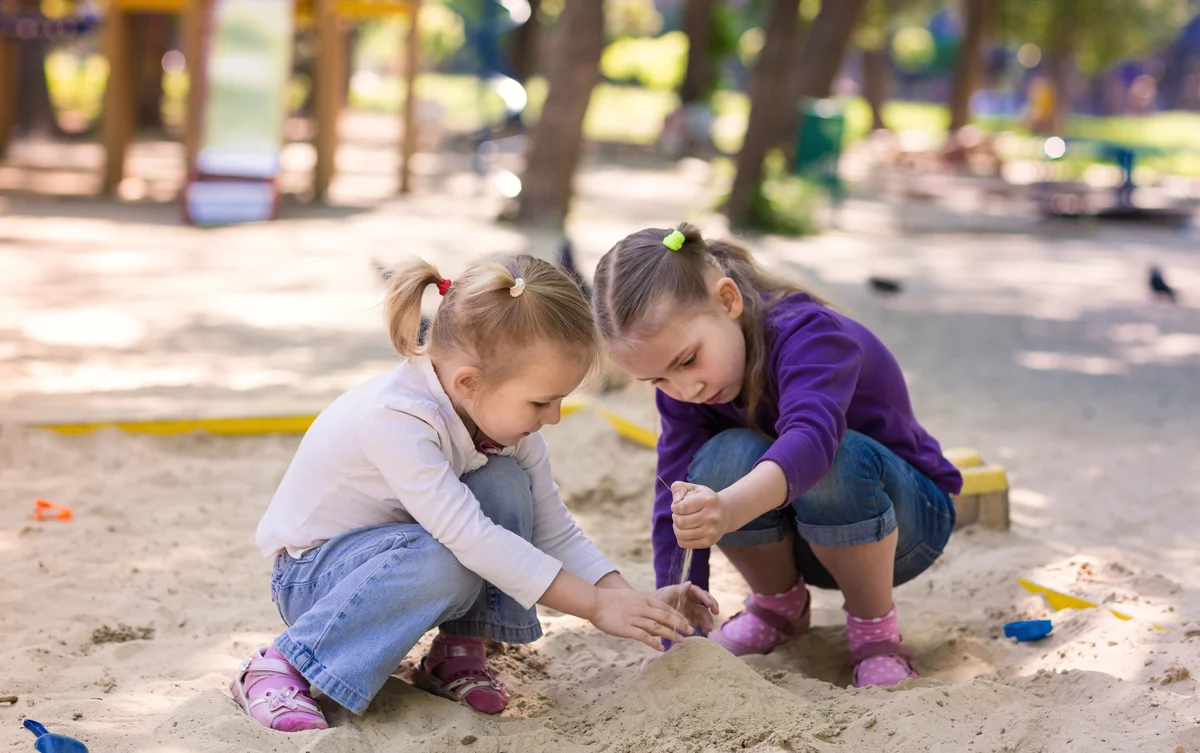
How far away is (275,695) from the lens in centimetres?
220

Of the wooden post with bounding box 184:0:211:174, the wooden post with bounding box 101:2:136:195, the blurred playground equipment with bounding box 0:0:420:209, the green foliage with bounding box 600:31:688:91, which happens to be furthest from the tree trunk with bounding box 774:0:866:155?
the green foliage with bounding box 600:31:688:91

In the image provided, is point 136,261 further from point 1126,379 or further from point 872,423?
point 872,423

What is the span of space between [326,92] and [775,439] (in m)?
9.64

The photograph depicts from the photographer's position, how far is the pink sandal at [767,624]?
276cm

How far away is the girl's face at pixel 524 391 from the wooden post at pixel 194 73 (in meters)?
8.68

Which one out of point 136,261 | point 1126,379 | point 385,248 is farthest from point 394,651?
point 385,248

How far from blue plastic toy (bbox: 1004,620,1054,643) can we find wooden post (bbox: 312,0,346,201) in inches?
379

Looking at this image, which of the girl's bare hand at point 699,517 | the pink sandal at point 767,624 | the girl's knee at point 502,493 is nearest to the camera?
the girl's bare hand at point 699,517

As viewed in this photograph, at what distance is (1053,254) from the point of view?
10.7 m

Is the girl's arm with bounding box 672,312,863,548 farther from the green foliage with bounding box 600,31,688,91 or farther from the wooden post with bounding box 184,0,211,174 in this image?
the green foliage with bounding box 600,31,688,91

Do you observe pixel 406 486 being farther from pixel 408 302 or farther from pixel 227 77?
pixel 227 77

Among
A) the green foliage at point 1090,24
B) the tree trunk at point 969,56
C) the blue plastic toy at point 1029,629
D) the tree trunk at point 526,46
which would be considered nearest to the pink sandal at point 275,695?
the blue plastic toy at point 1029,629

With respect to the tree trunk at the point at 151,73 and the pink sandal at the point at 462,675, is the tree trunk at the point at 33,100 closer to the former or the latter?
the tree trunk at the point at 151,73

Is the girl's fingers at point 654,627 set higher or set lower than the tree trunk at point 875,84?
lower
